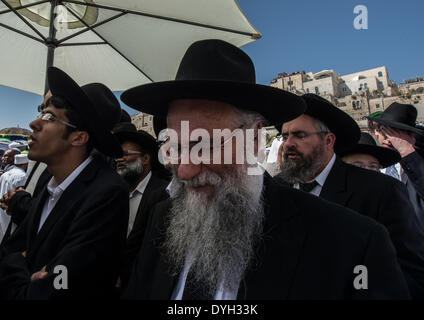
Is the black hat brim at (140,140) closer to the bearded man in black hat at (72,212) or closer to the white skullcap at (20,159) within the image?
the bearded man in black hat at (72,212)

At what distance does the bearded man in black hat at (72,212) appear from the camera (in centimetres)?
163

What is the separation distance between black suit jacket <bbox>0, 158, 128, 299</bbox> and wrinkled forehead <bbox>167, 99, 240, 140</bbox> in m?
0.89

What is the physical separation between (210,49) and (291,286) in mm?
1478

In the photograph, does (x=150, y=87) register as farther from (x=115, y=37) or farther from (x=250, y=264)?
(x=115, y=37)

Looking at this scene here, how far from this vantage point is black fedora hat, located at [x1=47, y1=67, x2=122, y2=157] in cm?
218

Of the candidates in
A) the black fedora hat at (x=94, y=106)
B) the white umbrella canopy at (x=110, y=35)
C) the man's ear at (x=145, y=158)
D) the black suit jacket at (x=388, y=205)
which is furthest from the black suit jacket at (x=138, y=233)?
the white umbrella canopy at (x=110, y=35)

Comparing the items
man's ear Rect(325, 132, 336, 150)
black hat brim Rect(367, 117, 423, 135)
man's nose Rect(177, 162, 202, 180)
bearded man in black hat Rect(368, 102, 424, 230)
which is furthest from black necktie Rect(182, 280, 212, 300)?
black hat brim Rect(367, 117, 423, 135)

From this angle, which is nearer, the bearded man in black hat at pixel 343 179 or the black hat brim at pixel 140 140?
the bearded man in black hat at pixel 343 179

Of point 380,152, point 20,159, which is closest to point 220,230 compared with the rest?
point 380,152

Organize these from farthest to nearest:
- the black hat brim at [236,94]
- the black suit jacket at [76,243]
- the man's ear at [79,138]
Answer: the man's ear at [79,138]
the black suit jacket at [76,243]
the black hat brim at [236,94]

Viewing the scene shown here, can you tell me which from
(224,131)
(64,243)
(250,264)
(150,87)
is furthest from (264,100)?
(64,243)

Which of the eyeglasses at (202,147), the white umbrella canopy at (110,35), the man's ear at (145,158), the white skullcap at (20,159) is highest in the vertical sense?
the white umbrella canopy at (110,35)

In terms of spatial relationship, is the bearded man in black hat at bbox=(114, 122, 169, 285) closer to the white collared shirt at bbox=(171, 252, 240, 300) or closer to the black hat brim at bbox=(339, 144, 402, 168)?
the white collared shirt at bbox=(171, 252, 240, 300)

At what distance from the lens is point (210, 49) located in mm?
1686
